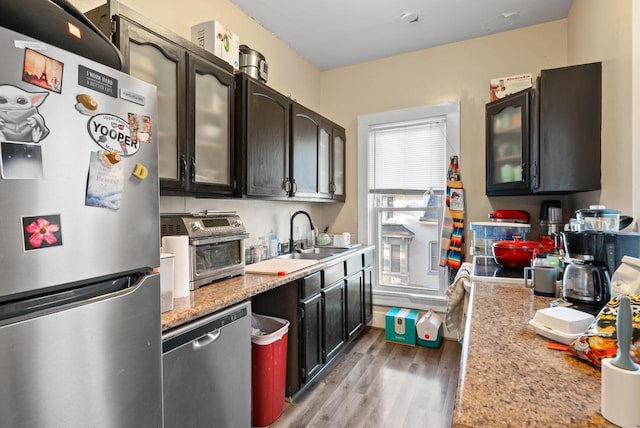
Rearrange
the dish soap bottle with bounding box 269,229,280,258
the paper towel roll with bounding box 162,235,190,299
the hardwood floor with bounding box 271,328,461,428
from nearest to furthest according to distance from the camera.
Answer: the paper towel roll with bounding box 162,235,190,299, the hardwood floor with bounding box 271,328,461,428, the dish soap bottle with bounding box 269,229,280,258

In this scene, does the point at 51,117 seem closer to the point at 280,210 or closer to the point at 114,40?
the point at 114,40

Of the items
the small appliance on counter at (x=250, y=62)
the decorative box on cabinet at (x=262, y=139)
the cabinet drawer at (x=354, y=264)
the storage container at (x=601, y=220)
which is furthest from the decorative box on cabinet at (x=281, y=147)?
the storage container at (x=601, y=220)

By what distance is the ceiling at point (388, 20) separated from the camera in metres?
2.66

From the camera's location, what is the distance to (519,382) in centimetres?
83

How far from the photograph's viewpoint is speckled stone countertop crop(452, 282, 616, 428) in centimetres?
69

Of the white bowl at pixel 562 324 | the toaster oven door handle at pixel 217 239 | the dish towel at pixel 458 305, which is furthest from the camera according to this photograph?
the dish towel at pixel 458 305

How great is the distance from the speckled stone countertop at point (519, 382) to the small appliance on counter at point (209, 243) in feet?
4.11

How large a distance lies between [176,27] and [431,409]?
3019 millimetres

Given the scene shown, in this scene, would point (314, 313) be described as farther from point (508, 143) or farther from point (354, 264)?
point (508, 143)

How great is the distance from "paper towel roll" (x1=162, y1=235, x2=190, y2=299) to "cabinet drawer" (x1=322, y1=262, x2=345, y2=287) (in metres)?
1.21

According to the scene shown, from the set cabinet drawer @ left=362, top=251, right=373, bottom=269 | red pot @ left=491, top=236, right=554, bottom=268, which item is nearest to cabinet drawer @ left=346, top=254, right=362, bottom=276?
cabinet drawer @ left=362, top=251, right=373, bottom=269

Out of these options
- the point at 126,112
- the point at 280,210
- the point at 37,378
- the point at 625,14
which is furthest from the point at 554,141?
the point at 37,378

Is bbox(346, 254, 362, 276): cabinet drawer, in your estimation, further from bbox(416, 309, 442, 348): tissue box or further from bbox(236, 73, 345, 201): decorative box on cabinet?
bbox(416, 309, 442, 348): tissue box

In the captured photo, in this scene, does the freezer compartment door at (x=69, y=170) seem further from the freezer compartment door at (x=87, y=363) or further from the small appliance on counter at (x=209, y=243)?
the small appliance on counter at (x=209, y=243)
